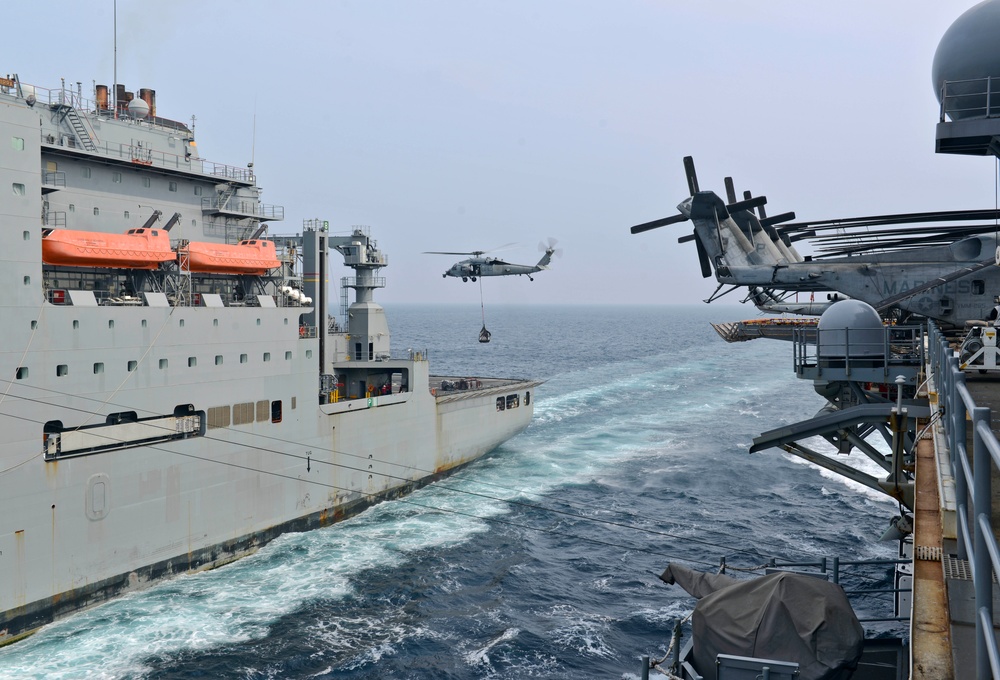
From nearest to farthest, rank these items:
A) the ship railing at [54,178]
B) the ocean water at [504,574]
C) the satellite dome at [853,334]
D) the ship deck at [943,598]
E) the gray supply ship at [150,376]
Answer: the ship deck at [943,598]
the satellite dome at [853,334]
the ocean water at [504,574]
the gray supply ship at [150,376]
the ship railing at [54,178]

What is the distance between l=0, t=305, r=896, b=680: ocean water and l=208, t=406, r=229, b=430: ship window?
4.59 meters

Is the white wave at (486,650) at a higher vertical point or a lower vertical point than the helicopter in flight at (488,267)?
lower

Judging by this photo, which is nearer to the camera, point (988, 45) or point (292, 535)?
point (988, 45)

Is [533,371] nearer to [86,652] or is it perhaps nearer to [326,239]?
[326,239]

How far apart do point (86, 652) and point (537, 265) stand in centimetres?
3527

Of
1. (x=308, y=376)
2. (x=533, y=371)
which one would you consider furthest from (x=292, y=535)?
(x=533, y=371)

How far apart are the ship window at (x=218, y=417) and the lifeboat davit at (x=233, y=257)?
15.4 feet

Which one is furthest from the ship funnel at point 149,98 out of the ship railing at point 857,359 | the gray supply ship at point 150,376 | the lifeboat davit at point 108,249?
the ship railing at point 857,359

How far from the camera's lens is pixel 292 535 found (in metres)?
28.4

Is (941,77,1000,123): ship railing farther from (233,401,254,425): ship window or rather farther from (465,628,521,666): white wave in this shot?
(233,401,254,425): ship window

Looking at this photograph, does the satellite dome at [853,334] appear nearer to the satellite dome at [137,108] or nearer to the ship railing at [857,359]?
the ship railing at [857,359]

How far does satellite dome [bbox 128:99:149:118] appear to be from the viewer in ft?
93.8

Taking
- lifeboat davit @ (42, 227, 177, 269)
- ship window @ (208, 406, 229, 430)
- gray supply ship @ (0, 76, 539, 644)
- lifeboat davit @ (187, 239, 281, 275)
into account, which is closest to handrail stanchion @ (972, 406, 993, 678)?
gray supply ship @ (0, 76, 539, 644)

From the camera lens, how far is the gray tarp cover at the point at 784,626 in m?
10.9
